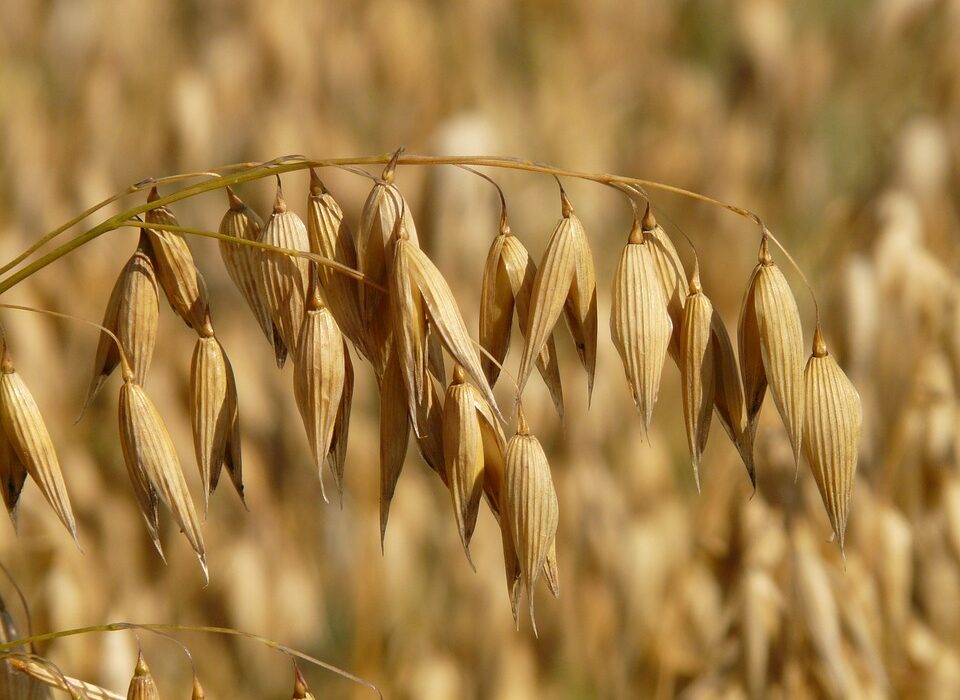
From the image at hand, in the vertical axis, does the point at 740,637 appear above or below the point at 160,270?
below

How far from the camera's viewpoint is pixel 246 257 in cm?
45

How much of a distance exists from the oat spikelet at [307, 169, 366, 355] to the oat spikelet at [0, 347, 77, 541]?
0.42 feet

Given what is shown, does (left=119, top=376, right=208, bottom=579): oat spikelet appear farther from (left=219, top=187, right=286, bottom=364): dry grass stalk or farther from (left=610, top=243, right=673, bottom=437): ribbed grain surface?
(left=610, top=243, right=673, bottom=437): ribbed grain surface

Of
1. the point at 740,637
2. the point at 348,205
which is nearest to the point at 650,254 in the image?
the point at 740,637

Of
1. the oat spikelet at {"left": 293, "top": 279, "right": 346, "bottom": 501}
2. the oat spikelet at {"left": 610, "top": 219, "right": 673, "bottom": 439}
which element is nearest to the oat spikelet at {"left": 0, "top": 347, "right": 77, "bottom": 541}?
the oat spikelet at {"left": 293, "top": 279, "right": 346, "bottom": 501}

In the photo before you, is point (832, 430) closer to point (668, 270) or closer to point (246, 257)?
point (668, 270)

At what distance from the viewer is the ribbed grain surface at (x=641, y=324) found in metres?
0.44

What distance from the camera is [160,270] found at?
1.48 feet

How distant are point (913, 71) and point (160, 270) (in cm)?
103

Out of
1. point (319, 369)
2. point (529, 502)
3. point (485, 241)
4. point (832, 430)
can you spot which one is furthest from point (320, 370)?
point (485, 241)

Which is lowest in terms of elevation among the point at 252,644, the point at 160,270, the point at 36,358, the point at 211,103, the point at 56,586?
the point at 252,644

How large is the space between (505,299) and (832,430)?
0.15 m

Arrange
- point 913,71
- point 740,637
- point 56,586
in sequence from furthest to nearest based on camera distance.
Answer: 1. point 913,71
2. point 740,637
3. point 56,586

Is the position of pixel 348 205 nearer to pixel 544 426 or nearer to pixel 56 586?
pixel 544 426
